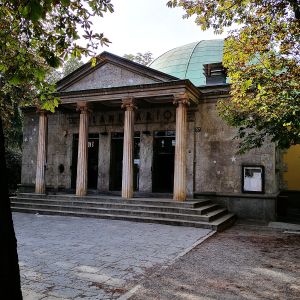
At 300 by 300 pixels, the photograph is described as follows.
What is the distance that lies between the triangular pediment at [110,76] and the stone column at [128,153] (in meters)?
1.22

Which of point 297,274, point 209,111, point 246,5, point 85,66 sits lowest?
point 297,274

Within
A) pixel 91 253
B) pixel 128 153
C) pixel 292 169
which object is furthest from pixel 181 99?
pixel 292 169

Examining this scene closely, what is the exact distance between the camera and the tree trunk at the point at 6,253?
126 inches

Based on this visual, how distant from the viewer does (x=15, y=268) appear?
3.30 meters

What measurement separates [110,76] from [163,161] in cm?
476

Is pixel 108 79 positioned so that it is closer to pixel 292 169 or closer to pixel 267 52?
pixel 267 52

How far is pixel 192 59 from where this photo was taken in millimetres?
19641

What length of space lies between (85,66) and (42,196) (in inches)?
252

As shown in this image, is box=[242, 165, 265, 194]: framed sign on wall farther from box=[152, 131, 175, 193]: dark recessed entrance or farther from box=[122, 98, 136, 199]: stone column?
box=[122, 98, 136, 199]: stone column

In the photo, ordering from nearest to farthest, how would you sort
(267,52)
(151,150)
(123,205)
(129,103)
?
(267,52) < (123,205) < (129,103) < (151,150)

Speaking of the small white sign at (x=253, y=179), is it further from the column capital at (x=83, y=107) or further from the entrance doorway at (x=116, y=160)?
the column capital at (x=83, y=107)

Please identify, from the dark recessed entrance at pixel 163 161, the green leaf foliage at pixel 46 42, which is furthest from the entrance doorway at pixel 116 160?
the green leaf foliage at pixel 46 42

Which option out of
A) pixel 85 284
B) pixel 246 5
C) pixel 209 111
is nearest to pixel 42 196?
pixel 209 111

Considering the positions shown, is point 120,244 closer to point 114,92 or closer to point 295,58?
point 295,58
